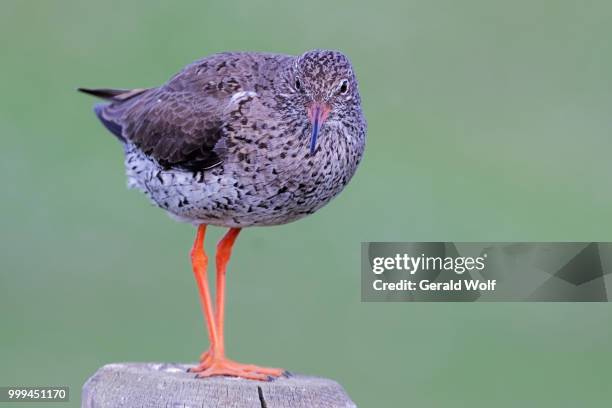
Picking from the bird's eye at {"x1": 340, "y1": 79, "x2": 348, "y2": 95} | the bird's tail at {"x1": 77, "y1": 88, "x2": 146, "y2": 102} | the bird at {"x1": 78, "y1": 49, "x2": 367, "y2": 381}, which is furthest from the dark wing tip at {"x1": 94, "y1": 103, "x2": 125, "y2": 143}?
the bird's eye at {"x1": 340, "y1": 79, "x2": 348, "y2": 95}

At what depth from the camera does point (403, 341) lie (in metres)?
15.0

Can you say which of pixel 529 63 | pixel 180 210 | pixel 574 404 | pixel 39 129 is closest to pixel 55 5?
A: pixel 39 129

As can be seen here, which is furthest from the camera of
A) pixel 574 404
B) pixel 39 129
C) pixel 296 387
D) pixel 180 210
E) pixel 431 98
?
pixel 431 98

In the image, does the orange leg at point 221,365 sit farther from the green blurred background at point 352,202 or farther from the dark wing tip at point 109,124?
the green blurred background at point 352,202

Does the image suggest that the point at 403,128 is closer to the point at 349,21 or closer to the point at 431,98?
the point at 431,98

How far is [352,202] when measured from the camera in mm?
16984

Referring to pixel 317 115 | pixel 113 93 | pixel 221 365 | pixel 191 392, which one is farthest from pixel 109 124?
pixel 191 392

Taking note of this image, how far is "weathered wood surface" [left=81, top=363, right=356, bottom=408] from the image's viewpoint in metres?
7.39

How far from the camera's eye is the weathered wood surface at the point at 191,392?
24.3 ft

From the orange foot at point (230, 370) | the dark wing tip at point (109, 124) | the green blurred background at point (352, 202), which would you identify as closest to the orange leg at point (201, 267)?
the orange foot at point (230, 370)

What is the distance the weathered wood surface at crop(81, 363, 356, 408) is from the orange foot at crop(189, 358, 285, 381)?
0.50 m

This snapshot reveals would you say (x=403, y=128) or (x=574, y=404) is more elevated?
(x=403, y=128)

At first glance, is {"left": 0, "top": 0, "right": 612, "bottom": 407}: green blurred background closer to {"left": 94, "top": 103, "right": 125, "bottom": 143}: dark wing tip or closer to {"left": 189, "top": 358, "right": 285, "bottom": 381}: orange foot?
{"left": 94, "top": 103, "right": 125, "bottom": 143}: dark wing tip

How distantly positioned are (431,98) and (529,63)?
1668 mm
